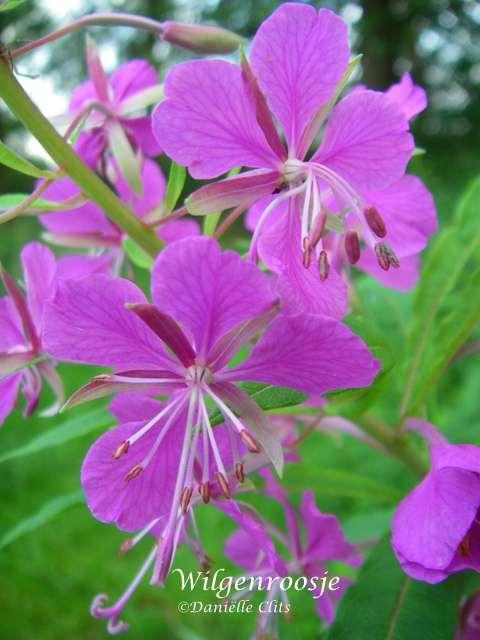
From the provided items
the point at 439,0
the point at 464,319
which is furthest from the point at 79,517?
the point at 439,0

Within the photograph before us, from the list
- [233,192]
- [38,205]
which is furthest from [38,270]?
[233,192]

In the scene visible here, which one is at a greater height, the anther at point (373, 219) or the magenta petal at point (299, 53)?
the magenta petal at point (299, 53)

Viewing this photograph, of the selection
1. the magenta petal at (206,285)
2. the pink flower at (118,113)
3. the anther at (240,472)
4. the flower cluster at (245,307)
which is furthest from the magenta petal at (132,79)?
the anther at (240,472)

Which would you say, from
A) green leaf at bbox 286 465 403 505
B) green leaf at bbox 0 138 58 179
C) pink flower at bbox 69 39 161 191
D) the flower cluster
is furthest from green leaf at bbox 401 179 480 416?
green leaf at bbox 0 138 58 179

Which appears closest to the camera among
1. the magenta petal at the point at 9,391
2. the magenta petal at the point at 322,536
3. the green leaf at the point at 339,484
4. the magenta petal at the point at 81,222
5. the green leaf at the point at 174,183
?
the green leaf at the point at 174,183

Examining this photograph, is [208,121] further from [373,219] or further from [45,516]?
[45,516]

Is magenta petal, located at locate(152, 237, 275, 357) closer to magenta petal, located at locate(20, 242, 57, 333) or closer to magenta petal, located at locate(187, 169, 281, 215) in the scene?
magenta petal, located at locate(187, 169, 281, 215)

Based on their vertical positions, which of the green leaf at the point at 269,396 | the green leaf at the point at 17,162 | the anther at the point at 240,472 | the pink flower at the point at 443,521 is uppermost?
the green leaf at the point at 17,162

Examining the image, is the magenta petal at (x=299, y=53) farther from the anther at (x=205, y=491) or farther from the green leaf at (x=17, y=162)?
the anther at (x=205, y=491)
